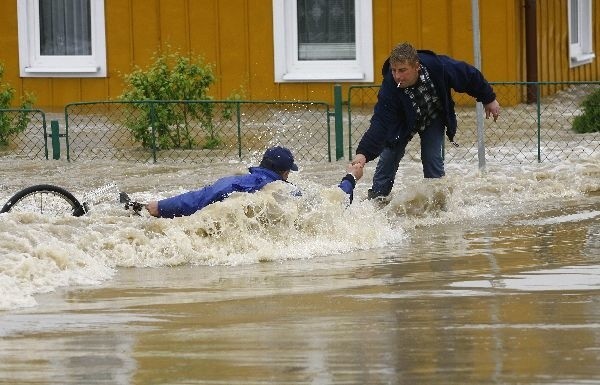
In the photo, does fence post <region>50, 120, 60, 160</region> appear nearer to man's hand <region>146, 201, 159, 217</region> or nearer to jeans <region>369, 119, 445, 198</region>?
jeans <region>369, 119, 445, 198</region>

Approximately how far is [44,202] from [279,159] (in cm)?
172

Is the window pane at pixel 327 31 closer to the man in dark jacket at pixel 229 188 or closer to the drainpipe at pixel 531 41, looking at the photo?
the drainpipe at pixel 531 41

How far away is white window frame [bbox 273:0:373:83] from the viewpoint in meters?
20.2

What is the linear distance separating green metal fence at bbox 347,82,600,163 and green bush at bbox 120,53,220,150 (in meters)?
1.73

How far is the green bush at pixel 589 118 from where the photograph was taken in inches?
698

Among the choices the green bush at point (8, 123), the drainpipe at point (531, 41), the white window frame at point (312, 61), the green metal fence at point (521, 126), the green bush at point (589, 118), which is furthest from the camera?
the drainpipe at point (531, 41)

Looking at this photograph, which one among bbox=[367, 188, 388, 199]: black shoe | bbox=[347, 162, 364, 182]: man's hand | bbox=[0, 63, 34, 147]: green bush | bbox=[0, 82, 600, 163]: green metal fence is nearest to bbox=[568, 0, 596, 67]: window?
bbox=[0, 82, 600, 163]: green metal fence

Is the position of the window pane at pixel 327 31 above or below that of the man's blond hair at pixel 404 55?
above

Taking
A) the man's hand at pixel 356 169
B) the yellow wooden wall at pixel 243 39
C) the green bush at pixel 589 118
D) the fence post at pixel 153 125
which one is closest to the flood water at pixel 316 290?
the man's hand at pixel 356 169

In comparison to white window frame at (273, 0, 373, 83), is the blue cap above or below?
below

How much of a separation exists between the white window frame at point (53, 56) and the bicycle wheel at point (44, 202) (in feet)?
33.6

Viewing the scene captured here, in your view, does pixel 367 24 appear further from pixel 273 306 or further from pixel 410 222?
pixel 273 306

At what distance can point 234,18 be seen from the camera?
20594 millimetres

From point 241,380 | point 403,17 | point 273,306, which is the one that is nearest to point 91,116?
point 403,17
